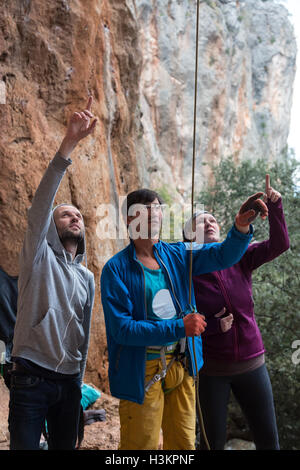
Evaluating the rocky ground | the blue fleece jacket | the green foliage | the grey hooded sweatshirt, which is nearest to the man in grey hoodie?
the grey hooded sweatshirt

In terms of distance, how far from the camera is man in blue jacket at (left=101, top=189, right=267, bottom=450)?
2.03 m

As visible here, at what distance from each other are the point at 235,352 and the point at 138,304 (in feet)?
2.65

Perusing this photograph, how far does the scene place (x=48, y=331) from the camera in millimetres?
2201

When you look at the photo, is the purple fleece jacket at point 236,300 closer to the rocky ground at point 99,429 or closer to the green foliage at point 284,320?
the rocky ground at point 99,429

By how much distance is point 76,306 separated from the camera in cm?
238

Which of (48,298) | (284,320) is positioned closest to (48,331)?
(48,298)

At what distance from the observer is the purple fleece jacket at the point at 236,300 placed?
2.64m

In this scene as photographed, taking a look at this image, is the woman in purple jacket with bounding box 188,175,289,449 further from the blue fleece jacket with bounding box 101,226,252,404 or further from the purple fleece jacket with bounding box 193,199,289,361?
the blue fleece jacket with bounding box 101,226,252,404

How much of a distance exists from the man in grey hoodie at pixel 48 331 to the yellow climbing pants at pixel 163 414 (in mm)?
325

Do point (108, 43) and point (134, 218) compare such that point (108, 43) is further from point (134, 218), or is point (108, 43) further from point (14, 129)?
point (134, 218)

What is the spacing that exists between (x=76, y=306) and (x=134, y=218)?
0.54m

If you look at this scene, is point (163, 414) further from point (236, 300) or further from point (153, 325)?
point (236, 300)

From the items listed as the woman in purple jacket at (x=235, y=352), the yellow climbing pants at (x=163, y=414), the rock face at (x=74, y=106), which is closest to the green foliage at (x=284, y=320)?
the rock face at (x=74, y=106)
